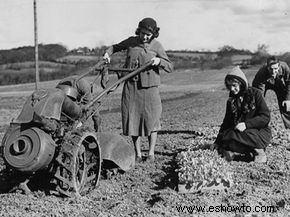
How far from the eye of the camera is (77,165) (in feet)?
18.1

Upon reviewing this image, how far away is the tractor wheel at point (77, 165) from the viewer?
5.27m

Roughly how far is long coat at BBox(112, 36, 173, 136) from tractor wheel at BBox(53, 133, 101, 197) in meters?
1.50

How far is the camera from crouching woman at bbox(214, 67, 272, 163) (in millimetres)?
6883

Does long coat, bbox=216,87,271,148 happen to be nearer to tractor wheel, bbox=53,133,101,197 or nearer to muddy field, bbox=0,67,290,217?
muddy field, bbox=0,67,290,217

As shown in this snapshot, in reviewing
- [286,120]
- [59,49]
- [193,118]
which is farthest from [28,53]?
[286,120]

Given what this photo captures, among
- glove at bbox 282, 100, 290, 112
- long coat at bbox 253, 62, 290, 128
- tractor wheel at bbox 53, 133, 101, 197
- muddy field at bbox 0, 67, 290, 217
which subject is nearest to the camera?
muddy field at bbox 0, 67, 290, 217

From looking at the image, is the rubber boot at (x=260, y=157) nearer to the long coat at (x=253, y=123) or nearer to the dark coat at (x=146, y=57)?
the long coat at (x=253, y=123)

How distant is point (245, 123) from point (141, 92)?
1.43 meters

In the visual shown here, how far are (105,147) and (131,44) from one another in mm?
1702

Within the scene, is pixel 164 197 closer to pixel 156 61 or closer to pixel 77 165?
pixel 77 165

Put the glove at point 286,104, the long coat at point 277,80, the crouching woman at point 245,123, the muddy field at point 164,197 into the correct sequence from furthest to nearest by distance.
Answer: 1. the glove at point 286,104
2. the long coat at point 277,80
3. the crouching woman at point 245,123
4. the muddy field at point 164,197

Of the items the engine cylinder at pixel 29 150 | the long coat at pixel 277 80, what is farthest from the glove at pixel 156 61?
the engine cylinder at pixel 29 150

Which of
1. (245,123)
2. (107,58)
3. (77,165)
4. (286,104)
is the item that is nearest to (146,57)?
(107,58)

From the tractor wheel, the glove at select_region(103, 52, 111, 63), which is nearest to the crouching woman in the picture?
the glove at select_region(103, 52, 111, 63)
